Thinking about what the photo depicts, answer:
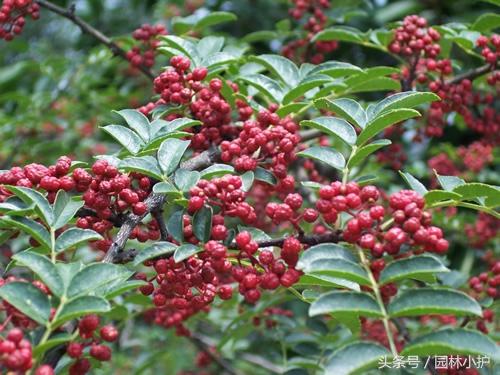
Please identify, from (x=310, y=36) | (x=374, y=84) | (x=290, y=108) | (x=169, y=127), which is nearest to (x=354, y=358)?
(x=169, y=127)

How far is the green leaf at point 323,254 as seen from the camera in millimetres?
1441

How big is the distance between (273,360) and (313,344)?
688mm

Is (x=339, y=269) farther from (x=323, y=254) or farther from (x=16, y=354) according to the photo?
(x=16, y=354)

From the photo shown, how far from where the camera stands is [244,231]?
1656mm

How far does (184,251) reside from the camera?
1552 millimetres

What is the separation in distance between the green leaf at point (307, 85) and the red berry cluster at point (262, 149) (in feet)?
0.84

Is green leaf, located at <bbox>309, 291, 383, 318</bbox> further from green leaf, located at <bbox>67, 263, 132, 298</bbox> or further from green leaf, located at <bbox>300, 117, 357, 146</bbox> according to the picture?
green leaf, located at <bbox>300, 117, 357, 146</bbox>

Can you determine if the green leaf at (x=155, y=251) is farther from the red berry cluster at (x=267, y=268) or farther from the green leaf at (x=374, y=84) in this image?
the green leaf at (x=374, y=84)

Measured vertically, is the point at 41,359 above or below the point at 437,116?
above

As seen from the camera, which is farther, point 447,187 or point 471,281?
point 471,281

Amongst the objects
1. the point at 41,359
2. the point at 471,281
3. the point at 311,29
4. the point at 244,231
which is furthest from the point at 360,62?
the point at 41,359

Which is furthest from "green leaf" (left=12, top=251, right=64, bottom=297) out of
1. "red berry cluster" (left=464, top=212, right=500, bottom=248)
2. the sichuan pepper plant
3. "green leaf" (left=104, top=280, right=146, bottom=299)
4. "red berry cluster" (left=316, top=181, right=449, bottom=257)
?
"red berry cluster" (left=464, top=212, right=500, bottom=248)

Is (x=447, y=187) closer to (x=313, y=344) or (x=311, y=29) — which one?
(x=313, y=344)

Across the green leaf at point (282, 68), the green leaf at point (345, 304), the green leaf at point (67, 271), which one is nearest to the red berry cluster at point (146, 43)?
the green leaf at point (282, 68)
